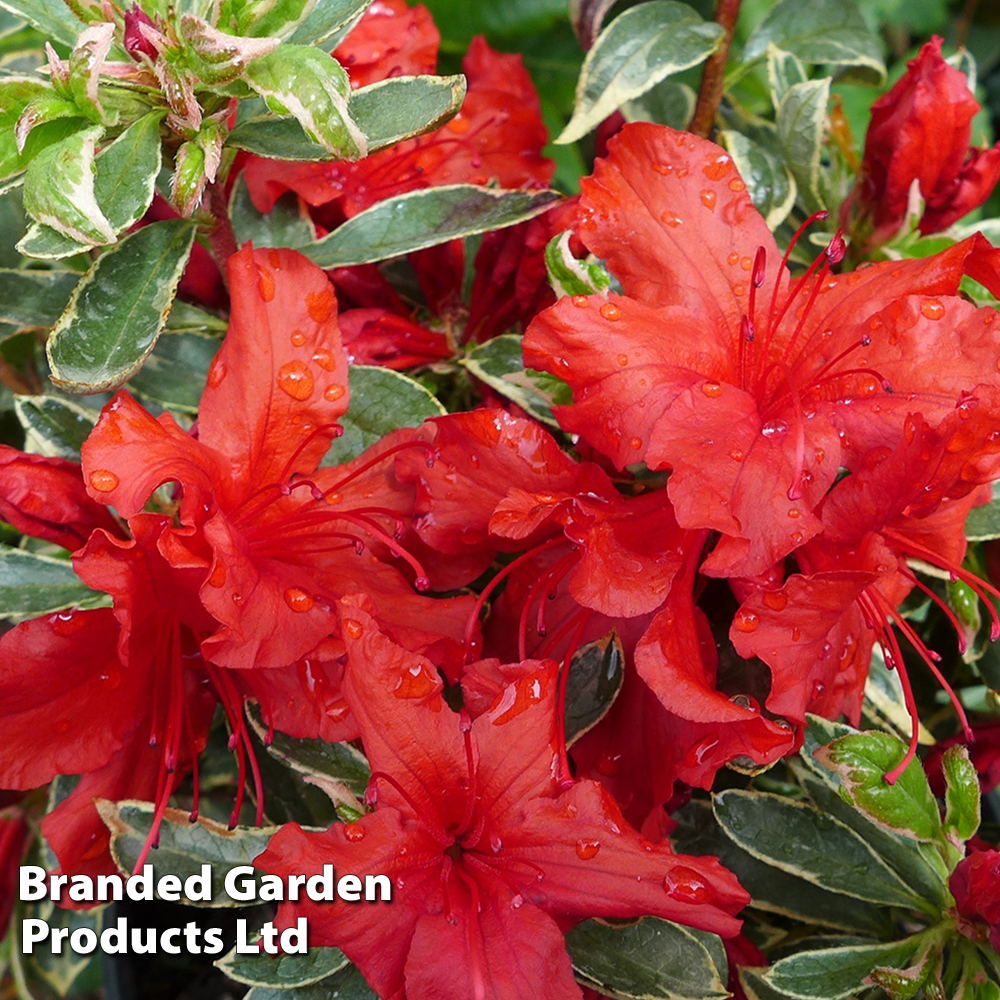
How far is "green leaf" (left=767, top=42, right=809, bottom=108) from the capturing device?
1.04 metres

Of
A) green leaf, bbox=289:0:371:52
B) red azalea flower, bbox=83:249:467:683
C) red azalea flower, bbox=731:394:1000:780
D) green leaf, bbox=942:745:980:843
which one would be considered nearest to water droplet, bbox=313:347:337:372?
red azalea flower, bbox=83:249:467:683

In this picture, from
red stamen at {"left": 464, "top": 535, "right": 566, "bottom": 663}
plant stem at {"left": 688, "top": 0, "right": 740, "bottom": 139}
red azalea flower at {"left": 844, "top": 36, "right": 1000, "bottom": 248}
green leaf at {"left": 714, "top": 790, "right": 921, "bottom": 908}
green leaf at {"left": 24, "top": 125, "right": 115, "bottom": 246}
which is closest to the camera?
green leaf at {"left": 24, "top": 125, "right": 115, "bottom": 246}

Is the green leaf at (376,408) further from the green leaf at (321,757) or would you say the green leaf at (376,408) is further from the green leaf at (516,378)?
the green leaf at (321,757)

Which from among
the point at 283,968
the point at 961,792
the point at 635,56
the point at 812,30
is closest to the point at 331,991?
the point at 283,968

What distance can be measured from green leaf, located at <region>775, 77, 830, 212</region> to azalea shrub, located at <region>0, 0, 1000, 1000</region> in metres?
0.07

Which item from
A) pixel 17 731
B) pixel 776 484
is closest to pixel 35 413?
pixel 17 731

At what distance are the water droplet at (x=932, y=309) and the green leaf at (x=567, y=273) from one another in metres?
0.22

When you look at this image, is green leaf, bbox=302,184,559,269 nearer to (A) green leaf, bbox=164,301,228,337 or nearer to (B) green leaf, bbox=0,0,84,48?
(A) green leaf, bbox=164,301,228,337

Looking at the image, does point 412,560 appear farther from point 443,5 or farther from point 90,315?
point 443,5

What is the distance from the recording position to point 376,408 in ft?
2.60

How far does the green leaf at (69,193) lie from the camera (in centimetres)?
56

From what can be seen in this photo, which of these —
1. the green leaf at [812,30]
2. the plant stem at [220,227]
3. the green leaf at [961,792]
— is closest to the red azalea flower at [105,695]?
the plant stem at [220,227]

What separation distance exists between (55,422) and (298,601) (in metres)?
0.32

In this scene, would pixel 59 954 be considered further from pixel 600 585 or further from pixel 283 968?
pixel 600 585
